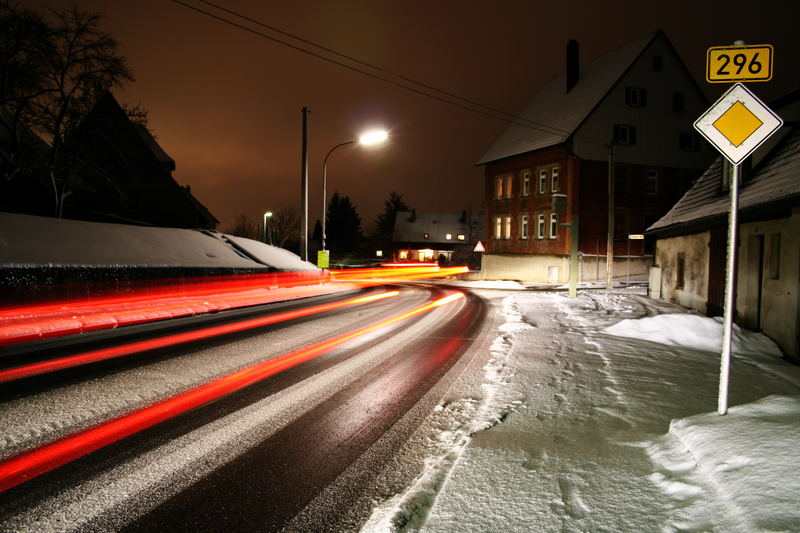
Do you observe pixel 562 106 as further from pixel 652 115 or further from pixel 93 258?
pixel 93 258

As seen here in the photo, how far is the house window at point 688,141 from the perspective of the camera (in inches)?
1446

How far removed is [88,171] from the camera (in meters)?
24.5

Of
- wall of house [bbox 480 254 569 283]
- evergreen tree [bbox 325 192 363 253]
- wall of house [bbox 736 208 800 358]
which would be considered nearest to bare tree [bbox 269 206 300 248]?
evergreen tree [bbox 325 192 363 253]

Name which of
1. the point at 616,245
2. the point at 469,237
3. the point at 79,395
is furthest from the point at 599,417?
the point at 469,237

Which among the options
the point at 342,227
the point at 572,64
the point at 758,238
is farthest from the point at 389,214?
the point at 758,238

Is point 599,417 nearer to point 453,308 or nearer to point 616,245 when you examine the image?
point 453,308

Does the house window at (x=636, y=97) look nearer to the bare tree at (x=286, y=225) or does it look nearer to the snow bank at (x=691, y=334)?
the snow bank at (x=691, y=334)

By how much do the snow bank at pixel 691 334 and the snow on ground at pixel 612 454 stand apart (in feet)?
4.21

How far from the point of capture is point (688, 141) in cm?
3697

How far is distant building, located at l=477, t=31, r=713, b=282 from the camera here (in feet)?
114

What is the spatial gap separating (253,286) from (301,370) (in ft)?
45.7

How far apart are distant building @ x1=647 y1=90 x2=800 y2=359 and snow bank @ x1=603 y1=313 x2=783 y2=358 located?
375mm

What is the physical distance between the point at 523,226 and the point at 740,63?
3492 centimetres

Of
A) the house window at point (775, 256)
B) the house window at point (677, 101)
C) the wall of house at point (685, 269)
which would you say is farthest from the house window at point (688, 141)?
the house window at point (775, 256)
